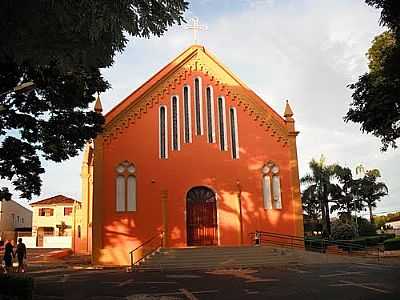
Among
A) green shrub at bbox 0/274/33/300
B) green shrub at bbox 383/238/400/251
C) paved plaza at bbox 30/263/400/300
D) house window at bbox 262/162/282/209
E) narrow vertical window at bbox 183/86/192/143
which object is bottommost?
paved plaza at bbox 30/263/400/300

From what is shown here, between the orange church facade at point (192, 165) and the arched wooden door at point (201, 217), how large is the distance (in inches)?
2.1

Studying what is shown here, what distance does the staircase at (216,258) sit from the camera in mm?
20188

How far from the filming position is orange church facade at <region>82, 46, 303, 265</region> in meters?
23.5

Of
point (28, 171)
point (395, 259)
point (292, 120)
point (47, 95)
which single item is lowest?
point (395, 259)

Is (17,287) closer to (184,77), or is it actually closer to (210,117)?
(210,117)

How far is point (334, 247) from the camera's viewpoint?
92.8ft

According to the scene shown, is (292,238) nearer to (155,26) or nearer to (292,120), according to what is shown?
(292,120)

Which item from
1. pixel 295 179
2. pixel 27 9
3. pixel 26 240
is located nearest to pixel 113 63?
pixel 27 9

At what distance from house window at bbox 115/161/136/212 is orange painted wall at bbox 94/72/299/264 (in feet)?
0.76

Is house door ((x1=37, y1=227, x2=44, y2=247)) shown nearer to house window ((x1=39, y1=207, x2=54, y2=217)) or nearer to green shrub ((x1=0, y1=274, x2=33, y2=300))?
house window ((x1=39, y1=207, x2=54, y2=217))

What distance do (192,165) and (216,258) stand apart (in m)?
5.76

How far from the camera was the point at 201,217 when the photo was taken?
2427 centimetres

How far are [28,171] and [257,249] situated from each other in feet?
38.4

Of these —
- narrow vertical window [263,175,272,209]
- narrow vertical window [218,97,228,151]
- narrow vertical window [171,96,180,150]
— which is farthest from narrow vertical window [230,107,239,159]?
narrow vertical window [171,96,180,150]
